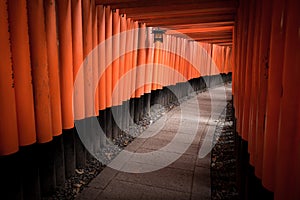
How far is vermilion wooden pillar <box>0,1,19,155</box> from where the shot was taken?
254 cm

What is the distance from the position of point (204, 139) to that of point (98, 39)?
391cm

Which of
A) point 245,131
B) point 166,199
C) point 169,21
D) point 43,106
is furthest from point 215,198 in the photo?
point 169,21

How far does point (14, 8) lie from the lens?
8.77ft

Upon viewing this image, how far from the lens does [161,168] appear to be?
4.81m

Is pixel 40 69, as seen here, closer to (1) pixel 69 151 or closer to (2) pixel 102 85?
(1) pixel 69 151

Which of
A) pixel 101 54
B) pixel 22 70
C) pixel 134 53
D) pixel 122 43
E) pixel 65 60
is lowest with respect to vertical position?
pixel 22 70

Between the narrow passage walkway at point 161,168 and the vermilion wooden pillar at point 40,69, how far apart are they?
129 cm

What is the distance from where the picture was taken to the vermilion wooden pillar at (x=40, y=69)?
2988 mm

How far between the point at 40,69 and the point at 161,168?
2950 millimetres

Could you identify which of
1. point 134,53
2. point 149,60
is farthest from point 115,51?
point 149,60

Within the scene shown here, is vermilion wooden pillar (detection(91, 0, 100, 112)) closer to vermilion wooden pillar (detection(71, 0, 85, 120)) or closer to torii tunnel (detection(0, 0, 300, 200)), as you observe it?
torii tunnel (detection(0, 0, 300, 200))

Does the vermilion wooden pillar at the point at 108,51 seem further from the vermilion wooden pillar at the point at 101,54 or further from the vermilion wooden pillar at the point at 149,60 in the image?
the vermilion wooden pillar at the point at 149,60

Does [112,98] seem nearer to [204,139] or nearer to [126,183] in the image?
[126,183]

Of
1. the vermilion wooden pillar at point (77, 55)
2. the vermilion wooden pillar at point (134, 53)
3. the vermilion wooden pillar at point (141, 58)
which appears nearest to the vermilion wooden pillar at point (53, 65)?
the vermilion wooden pillar at point (77, 55)
